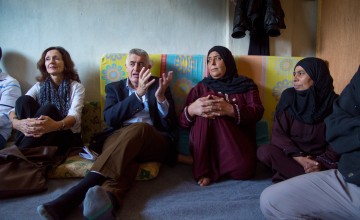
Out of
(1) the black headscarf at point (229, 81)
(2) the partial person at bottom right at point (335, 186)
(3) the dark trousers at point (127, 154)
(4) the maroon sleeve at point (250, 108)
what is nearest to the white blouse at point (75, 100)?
(3) the dark trousers at point (127, 154)

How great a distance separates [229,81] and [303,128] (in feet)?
1.95

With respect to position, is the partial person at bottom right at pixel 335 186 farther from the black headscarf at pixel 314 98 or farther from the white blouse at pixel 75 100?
the white blouse at pixel 75 100

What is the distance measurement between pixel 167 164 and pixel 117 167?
56cm

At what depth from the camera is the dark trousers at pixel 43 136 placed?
5.39 feet

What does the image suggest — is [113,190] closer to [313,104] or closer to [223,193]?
[223,193]

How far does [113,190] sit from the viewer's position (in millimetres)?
1262

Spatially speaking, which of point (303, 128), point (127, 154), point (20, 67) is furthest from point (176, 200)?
point (20, 67)

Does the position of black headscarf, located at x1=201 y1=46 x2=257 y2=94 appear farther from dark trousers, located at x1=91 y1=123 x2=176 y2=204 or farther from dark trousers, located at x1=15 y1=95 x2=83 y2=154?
dark trousers, located at x1=15 y1=95 x2=83 y2=154

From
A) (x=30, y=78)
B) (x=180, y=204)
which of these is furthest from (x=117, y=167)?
(x=30, y=78)

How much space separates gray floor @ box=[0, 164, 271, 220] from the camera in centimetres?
121

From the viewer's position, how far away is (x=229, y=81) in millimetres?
1878

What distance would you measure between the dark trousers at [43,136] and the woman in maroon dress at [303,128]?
132cm

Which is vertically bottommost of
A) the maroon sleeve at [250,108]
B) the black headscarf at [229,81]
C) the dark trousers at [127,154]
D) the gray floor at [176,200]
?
the gray floor at [176,200]

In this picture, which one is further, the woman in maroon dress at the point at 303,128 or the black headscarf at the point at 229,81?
the black headscarf at the point at 229,81
